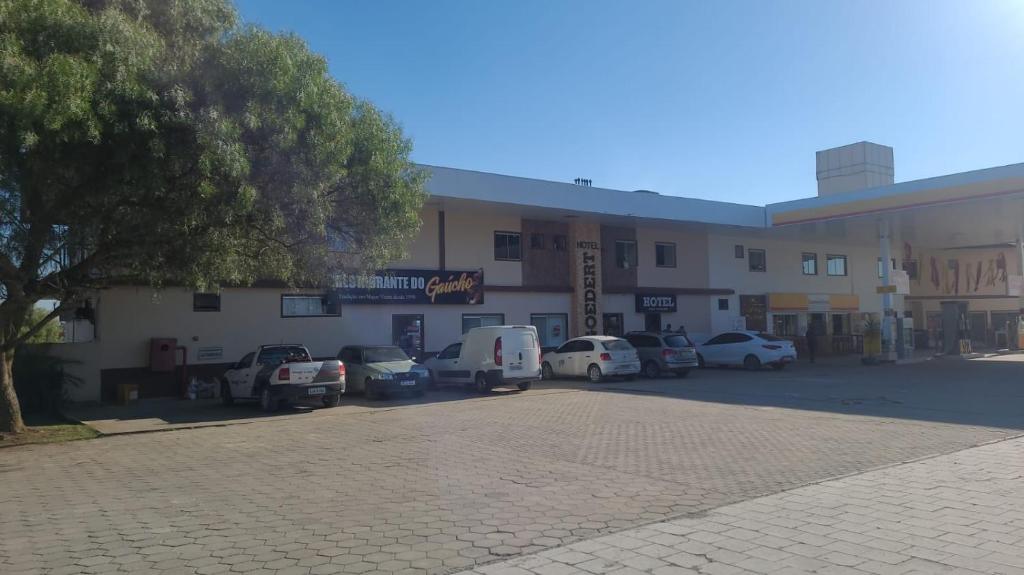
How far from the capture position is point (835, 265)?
40031 mm

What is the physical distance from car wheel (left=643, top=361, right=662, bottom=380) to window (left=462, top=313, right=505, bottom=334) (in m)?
5.46

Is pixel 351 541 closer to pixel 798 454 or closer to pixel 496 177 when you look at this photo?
pixel 798 454

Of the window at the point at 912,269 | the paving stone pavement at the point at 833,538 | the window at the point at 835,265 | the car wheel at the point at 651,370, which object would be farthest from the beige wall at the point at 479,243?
the window at the point at 912,269

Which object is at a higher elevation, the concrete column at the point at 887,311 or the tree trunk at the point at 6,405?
the concrete column at the point at 887,311

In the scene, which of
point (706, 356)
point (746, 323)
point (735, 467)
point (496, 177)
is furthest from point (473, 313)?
point (735, 467)

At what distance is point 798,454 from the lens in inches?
403

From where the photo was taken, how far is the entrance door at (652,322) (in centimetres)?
3142

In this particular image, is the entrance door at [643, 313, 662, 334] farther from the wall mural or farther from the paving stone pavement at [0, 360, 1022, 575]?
the wall mural

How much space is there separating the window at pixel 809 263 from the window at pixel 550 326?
15.9 metres

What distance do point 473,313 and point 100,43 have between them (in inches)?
664

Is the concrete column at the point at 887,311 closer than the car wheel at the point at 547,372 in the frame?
No

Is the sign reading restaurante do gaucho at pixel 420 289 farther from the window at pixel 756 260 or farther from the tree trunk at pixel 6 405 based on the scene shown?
the window at pixel 756 260

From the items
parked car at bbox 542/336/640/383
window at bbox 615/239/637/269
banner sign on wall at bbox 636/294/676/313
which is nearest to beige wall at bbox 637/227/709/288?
window at bbox 615/239/637/269

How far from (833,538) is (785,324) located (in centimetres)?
3278
